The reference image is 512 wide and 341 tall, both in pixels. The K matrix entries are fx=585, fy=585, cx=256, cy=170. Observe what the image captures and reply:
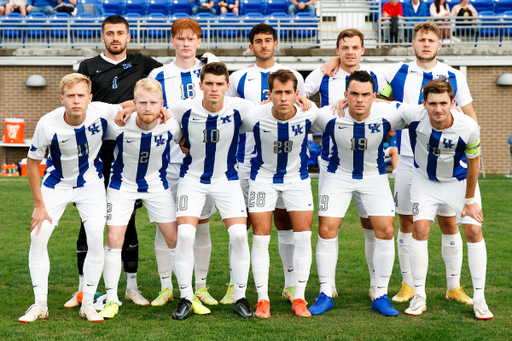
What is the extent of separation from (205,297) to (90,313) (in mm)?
1055

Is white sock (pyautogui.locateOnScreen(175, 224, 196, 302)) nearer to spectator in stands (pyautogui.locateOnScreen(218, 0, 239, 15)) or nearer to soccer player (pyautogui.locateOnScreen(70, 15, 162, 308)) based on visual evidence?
soccer player (pyautogui.locateOnScreen(70, 15, 162, 308))

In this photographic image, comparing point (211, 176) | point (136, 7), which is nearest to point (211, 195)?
point (211, 176)

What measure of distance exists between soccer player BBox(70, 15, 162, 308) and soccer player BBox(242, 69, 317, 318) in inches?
47.6

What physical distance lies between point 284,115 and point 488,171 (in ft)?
44.2

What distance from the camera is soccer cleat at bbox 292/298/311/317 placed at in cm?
493

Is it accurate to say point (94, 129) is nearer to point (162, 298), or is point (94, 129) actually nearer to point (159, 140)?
point (159, 140)

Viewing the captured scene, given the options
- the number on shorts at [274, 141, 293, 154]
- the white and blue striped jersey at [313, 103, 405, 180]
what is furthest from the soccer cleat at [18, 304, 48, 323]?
the white and blue striped jersey at [313, 103, 405, 180]

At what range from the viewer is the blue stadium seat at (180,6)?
1895 cm

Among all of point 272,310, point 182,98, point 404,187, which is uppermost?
point 182,98

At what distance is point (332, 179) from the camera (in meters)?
5.24

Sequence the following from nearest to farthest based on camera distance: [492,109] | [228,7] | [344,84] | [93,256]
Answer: [93,256] < [344,84] < [492,109] < [228,7]

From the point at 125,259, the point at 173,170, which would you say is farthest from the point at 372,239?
the point at 125,259

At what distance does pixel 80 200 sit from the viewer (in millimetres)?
4918

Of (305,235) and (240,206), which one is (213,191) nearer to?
(240,206)
